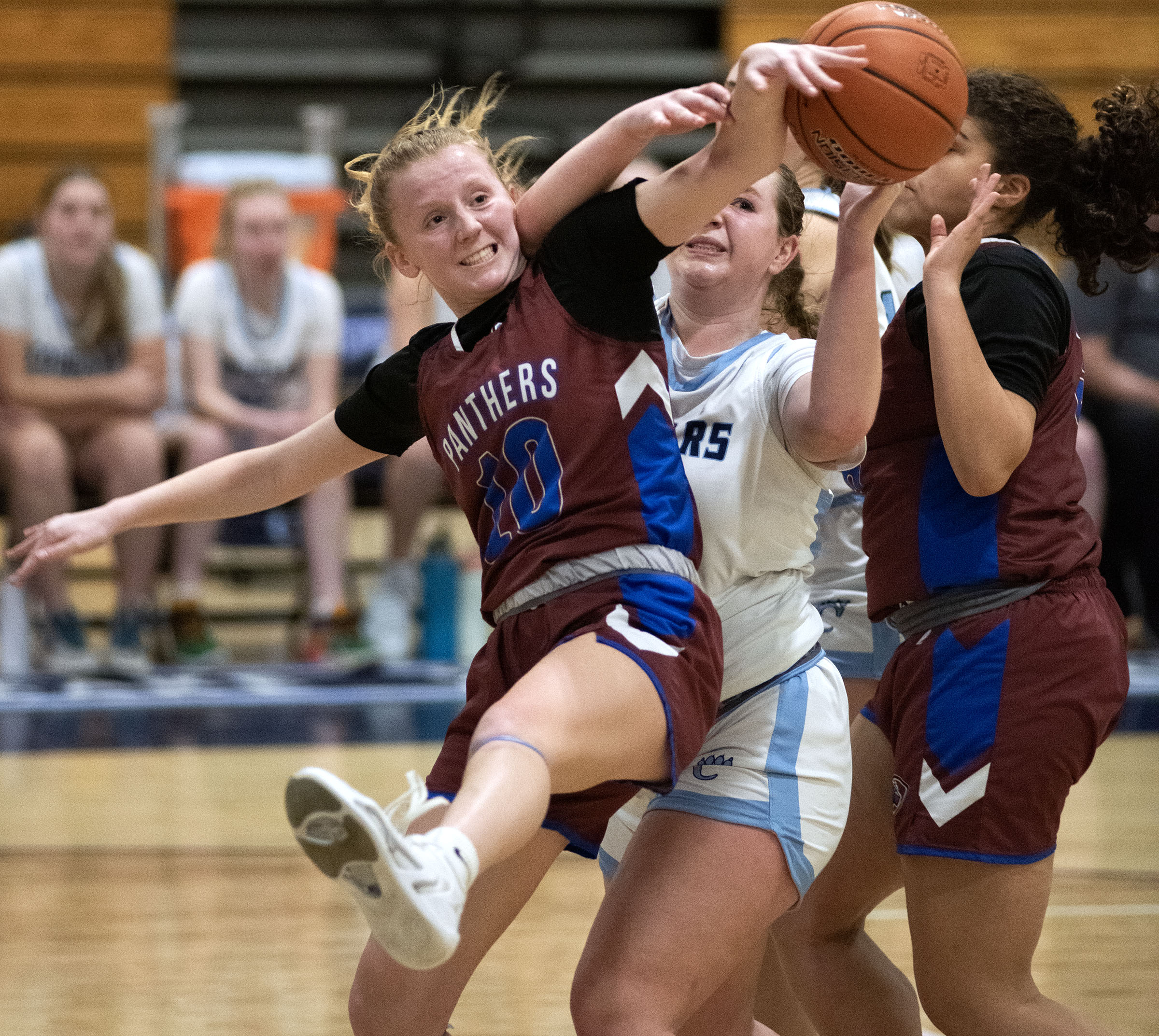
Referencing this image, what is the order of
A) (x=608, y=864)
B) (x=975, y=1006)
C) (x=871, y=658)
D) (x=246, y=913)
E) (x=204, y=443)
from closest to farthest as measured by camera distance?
(x=975, y=1006)
(x=608, y=864)
(x=871, y=658)
(x=246, y=913)
(x=204, y=443)

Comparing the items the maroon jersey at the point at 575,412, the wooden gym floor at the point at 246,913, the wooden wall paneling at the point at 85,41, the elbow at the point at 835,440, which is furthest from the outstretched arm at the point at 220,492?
the wooden wall paneling at the point at 85,41

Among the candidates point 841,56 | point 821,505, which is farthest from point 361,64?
point 841,56

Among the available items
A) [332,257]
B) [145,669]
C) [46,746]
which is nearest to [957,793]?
[46,746]

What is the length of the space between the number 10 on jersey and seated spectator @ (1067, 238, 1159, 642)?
5.29m

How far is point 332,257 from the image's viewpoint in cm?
845

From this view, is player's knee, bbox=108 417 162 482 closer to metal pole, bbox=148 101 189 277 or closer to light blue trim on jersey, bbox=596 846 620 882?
metal pole, bbox=148 101 189 277

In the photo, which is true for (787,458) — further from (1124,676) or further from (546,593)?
(1124,676)

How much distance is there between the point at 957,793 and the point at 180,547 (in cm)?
496

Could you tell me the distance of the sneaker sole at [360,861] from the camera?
168 cm

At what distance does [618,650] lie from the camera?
1935 mm

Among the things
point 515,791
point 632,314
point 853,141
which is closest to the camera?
point 515,791

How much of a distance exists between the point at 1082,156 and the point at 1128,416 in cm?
492

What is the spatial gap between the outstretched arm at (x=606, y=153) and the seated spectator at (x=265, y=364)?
4.53 metres

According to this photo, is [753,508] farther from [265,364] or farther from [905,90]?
[265,364]
